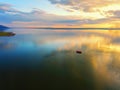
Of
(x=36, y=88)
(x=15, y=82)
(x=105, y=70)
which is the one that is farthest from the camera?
(x=105, y=70)

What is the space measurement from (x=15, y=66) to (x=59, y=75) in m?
6.80

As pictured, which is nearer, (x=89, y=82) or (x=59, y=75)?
(x=89, y=82)

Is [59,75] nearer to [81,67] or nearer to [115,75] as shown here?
[81,67]

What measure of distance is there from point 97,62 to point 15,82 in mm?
13053

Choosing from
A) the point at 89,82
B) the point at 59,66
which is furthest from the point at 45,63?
the point at 89,82

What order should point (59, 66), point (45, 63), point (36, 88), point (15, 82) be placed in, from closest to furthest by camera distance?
1. point (36, 88)
2. point (15, 82)
3. point (59, 66)
4. point (45, 63)

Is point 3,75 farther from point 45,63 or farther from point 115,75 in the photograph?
point 115,75

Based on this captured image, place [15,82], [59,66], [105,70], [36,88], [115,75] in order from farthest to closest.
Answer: [59,66], [105,70], [115,75], [15,82], [36,88]

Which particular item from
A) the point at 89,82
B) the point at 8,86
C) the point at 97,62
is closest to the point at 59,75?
the point at 89,82

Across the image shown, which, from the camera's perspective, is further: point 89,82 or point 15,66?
point 15,66

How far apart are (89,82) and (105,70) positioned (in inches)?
194

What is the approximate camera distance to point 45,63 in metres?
27.2

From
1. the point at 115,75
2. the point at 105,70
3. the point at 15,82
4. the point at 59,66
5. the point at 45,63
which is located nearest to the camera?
the point at 15,82

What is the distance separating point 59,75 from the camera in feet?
→ 70.4
